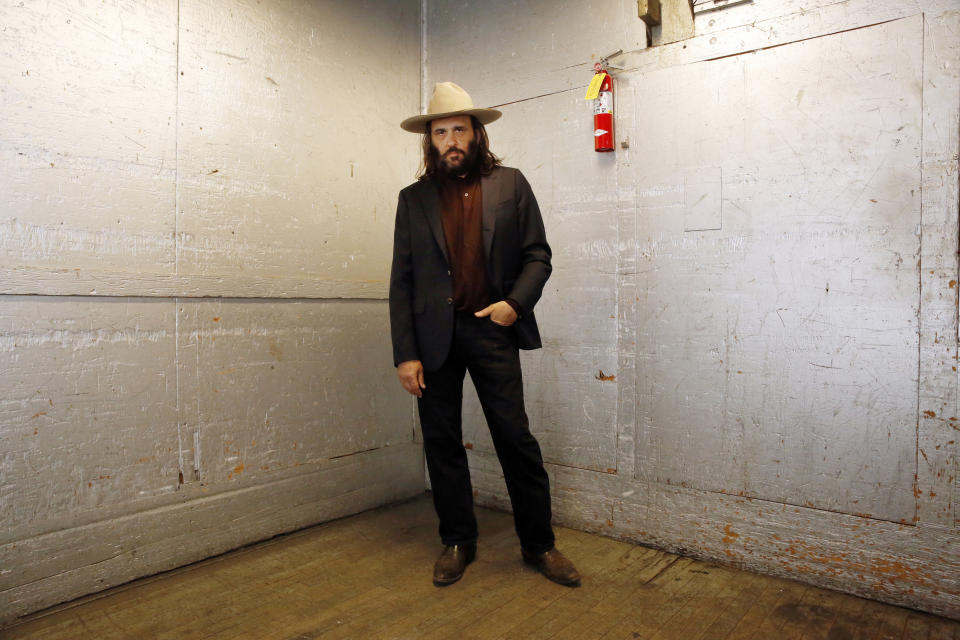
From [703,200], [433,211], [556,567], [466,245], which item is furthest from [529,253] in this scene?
[556,567]

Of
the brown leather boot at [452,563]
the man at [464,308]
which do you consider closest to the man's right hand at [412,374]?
the man at [464,308]

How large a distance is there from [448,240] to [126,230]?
3.85ft

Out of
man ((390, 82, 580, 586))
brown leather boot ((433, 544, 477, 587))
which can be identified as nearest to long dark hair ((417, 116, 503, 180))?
man ((390, 82, 580, 586))

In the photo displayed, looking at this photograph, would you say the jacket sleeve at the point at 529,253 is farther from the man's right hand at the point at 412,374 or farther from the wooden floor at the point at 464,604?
the wooden floor at the point at 464,604

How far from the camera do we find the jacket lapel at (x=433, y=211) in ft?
7.58

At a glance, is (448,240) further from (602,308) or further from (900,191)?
(900,191)

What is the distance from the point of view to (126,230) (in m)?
2.26

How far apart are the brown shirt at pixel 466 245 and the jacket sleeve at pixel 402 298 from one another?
0.53 feet

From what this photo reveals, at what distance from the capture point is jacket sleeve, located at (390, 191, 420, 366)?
7.63 ft

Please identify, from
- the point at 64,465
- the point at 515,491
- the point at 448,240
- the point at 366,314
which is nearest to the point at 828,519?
the point at 515,491

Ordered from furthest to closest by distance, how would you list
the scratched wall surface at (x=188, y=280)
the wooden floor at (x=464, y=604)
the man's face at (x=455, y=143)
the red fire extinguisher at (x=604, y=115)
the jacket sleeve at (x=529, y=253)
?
the red fire extinguisher at (x=604, y=115)
the man's face at (x=455, y=143)
the jacket sleeve at (x=529, y=253)
the scratched wall surface at (x=188, y=280)
the wooden floor at (x=464, y=604)

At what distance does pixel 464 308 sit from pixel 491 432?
0.49 meters

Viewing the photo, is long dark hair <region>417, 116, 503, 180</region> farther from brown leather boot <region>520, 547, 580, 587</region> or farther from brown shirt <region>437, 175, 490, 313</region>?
brown leather boot <region>520, 547, 580, 587</region>

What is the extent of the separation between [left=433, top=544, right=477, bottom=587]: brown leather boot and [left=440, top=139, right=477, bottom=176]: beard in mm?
1447
